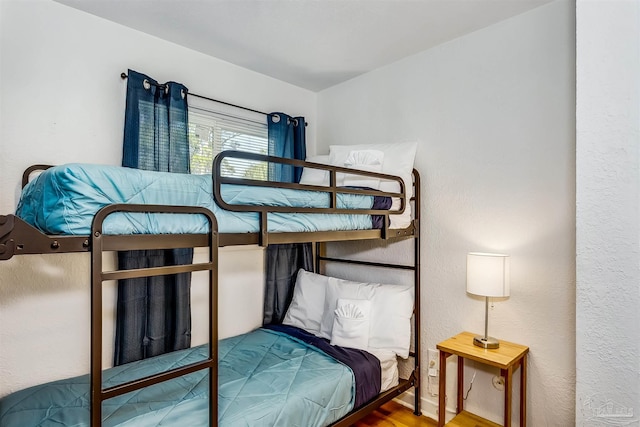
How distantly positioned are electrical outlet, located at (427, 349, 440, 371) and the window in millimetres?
1846

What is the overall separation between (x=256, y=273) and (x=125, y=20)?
1986 millimetres

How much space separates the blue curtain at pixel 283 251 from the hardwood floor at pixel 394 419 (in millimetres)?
1008

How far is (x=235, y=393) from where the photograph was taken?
179 centimetres

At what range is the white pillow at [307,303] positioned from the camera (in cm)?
278

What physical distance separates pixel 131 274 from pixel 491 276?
182cm

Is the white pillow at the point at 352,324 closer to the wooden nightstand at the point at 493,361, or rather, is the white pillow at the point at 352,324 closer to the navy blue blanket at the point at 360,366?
the navy blue blanket at the point at 360,366

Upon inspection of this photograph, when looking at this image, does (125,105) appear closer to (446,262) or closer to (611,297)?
(446,262)

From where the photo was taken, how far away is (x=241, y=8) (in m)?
2.13

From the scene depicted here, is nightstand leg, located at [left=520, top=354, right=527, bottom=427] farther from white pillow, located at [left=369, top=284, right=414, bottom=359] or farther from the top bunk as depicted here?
the top bunk

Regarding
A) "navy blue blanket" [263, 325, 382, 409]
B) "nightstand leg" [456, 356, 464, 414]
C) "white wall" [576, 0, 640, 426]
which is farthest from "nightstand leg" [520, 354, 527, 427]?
"navy blue blanket" [263, 325, 382, 409]

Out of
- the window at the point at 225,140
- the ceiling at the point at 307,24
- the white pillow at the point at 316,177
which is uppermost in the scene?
the ceiling at the point at 307,24

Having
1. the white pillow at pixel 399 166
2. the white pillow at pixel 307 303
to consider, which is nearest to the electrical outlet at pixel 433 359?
the white pillow at pixel 307 303

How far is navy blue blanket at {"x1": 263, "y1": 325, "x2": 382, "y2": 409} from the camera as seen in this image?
2.12 m

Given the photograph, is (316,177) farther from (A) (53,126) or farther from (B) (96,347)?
(B) (96,347)
